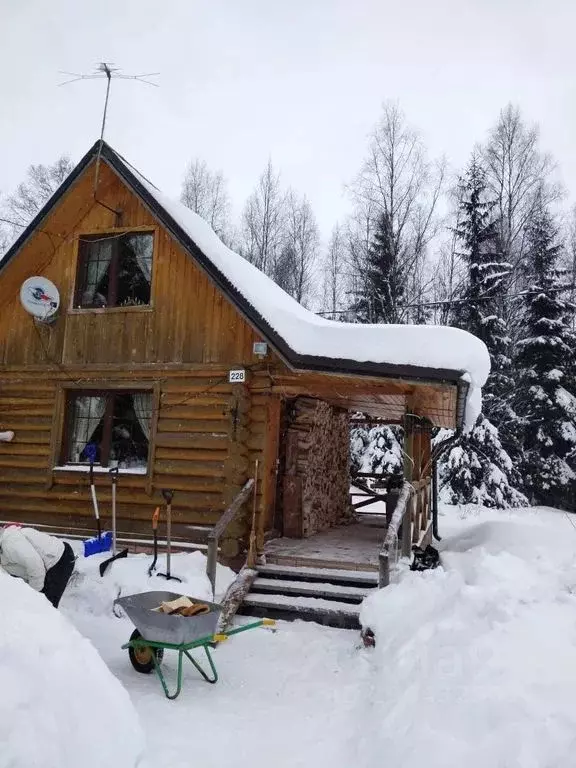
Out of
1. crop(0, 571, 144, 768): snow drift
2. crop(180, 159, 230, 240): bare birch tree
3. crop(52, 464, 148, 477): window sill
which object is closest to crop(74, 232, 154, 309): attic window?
crop(52, 464, 148, 477): window sill

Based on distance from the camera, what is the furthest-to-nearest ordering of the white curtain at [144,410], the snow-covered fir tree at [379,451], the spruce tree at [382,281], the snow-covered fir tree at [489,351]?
→ the spruce tree at [382,281], the snow-covered fir tree at [379,451], the snow-covered fir tree at [489,351], the white curtain at [144,410]

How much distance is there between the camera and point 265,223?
32094 millimetres

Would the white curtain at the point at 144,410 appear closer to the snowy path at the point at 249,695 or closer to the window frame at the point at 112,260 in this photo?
the window frame at the point at 112,260

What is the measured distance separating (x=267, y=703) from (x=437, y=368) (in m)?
4.86

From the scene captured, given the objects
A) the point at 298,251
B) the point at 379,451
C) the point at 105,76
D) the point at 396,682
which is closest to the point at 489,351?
the point at 379,451

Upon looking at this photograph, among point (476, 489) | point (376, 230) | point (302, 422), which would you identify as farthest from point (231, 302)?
point (376, 230)

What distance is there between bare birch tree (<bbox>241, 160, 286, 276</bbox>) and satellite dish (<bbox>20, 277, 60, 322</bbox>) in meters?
20.6

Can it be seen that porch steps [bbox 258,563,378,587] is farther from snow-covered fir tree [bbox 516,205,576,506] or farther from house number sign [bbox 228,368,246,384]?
snow-covered fir tree [bbox 516,205,576,506]

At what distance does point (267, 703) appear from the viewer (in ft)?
18.6

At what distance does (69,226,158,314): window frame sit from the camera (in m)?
10.8

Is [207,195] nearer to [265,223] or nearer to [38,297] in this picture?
[265,223]

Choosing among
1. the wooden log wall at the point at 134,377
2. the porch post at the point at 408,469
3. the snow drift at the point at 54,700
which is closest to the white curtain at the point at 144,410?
the wooden log wall at the point at 134,377

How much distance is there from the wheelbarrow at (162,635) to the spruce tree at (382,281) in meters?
20.2

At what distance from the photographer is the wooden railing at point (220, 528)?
26.6 ft
